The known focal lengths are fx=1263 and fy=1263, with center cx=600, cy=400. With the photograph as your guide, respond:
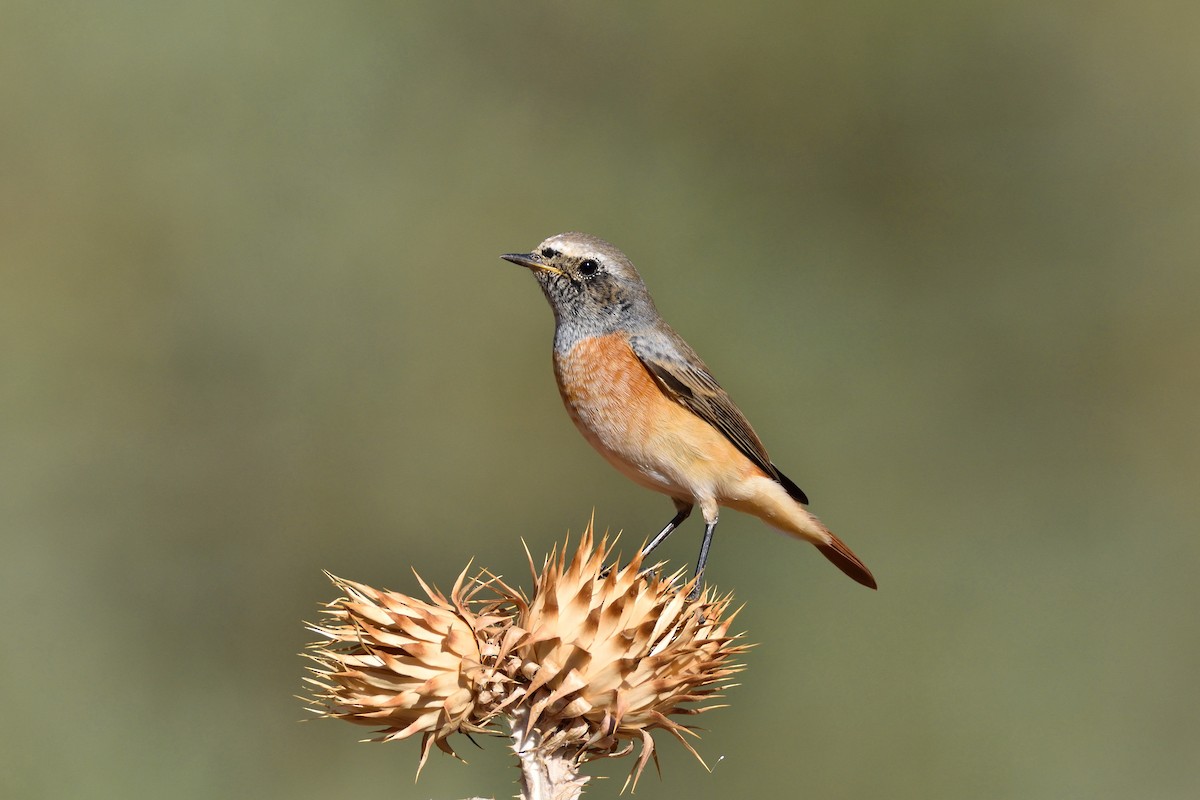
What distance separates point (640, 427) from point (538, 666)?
166cm

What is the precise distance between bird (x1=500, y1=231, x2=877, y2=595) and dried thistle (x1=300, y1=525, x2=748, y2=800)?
4.81 ft

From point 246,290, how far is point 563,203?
2.96 meters

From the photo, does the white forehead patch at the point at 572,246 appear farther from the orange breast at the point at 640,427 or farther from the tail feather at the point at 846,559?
the tail feather at the point at 846,559

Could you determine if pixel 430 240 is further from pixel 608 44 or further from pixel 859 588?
pixel 859 588

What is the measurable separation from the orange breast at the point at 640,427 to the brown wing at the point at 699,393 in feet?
0.11

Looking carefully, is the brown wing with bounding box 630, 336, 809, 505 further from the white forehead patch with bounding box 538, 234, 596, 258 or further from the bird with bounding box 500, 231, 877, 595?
the white forehead patch with bounding box 538, 234, 596, 258

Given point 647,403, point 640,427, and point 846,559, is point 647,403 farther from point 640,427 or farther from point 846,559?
point 846,559

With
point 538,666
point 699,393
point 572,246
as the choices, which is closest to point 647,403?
point 699,393

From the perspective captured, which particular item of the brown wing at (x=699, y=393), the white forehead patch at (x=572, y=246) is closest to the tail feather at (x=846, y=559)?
the brown wing at (x=699, y=393)

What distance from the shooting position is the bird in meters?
4.26

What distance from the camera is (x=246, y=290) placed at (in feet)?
36.1

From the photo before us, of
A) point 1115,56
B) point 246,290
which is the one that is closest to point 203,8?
point 246,290

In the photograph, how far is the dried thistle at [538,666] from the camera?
8.56 ft

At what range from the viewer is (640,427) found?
4.25 meters
